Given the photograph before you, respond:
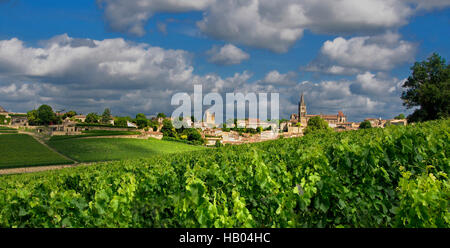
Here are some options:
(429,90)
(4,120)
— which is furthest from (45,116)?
(429,90)

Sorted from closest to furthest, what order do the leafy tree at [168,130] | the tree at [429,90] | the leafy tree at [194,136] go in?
the tree at [429,90], the leafy tree at [194,136], the leafy tree at [168,130]

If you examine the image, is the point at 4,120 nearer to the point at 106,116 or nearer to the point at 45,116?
the point at 45,116

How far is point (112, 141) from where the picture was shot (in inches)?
3071

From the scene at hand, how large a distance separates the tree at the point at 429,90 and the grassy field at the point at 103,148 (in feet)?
147

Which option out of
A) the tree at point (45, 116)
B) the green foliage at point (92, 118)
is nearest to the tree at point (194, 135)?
the green foliage at point (92, 118)

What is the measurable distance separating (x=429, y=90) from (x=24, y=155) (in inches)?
2783

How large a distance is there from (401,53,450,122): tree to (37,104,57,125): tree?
120 m

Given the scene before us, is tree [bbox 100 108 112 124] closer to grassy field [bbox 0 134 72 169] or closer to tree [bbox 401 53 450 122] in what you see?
grassy field [bbox 0 134 72 169]

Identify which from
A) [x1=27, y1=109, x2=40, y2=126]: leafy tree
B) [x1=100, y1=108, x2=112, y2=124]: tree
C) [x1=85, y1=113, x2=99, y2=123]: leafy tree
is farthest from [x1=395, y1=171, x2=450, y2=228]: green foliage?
[x1=100, y1=108, x2=112, y2=124]: tree

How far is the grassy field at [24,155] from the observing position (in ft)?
162

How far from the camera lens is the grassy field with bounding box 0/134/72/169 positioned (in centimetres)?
4949

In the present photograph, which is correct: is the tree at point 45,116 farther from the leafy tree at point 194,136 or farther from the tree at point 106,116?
the leafy tree at point 194,136

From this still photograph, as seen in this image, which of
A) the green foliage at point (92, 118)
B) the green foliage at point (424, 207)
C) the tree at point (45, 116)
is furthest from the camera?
the green foliage at point (92, 118)
